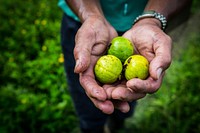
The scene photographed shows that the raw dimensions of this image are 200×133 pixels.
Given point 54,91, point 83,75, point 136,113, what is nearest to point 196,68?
point 136,113

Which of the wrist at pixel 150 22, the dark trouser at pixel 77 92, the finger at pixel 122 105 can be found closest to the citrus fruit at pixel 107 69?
the finger at pixel 122 105

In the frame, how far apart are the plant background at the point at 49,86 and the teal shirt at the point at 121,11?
4.41 feet

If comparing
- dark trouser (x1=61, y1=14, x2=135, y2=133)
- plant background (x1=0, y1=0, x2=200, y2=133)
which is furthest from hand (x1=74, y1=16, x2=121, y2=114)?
plant background (x1=0, y1=0, x2=200, y2=133)

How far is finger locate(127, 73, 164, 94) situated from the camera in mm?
1917

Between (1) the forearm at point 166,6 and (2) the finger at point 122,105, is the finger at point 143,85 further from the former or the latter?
(1) the forearm at point 166,6

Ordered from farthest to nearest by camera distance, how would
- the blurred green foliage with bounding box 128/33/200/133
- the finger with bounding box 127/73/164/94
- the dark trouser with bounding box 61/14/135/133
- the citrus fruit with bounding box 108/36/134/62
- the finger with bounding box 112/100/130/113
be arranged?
the blurred green foliage with bounding box 128/33/200/133 → the dark trouser with bounding box 61/14/135/133 → the citrus fruit with bounding box 108/36/134/62 → the finger with bounding box 112/100/130/113 → the finger with bounding box 127/73/164/94

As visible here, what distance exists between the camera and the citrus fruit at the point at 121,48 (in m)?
2.34

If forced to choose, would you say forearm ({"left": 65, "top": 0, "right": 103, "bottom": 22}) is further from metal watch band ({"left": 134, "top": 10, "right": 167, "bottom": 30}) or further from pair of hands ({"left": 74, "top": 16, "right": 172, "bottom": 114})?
metal watch band ({"left": 134, "top": 10, "right": 167, "bottom": 30})

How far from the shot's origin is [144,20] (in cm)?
256

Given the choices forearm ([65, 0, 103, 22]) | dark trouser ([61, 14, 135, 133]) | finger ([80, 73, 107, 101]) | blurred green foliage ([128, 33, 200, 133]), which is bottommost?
blurred green foliage ([128, 33, 200, 133])

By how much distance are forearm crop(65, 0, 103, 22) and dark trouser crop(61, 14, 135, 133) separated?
0.66ft

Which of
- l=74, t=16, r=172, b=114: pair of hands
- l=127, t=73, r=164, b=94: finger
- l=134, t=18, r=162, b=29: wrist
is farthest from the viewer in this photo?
l=134, t=18, r=162, b=29: wrist

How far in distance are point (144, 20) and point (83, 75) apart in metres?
0.74

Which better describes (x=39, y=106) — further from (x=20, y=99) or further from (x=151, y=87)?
(x=151, y=87)
